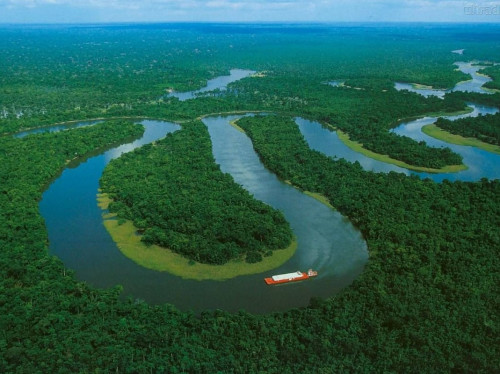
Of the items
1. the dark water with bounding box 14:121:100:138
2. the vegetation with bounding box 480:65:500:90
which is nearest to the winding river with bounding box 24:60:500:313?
the dark water with bounding box 14:121:100:138

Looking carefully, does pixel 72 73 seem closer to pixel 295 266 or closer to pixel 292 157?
pixel 292 157

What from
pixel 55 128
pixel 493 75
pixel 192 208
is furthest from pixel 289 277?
pixel 493 75

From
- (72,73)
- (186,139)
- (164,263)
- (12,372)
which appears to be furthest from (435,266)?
(72,73)

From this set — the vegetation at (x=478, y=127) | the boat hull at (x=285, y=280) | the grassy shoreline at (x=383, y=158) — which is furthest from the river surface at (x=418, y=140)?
the boat hull at (x=285, y=280)

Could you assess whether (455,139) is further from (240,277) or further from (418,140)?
(240,277)

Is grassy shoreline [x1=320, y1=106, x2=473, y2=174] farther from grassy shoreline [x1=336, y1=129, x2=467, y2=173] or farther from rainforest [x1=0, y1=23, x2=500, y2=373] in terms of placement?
rainforest [x1=0, y1=23, x2=500, y2=373]

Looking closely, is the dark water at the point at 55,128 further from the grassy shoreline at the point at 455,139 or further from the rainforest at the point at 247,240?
the grassy shoreline at the point at 455,139
